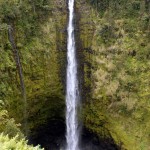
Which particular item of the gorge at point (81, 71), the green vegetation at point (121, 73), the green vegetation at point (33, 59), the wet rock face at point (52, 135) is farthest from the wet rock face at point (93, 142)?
the green vegetation at point (33, 59)

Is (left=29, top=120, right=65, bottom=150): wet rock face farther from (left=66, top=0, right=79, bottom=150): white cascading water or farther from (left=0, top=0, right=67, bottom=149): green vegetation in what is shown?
(left=66, top=0, right=79, bottom=150): white cascading water

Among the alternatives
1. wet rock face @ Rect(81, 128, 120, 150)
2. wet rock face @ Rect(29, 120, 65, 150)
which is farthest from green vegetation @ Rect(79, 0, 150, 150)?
wet rock face @ Rect(29, 120, 65, 150)

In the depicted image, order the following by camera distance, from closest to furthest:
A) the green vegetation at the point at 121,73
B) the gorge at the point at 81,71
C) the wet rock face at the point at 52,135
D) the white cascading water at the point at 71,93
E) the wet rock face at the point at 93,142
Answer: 1. the green vegetation at the point at 121,73
2. the gorge at the point at 81,71
3. the wet rock face at the point at 93,142
4. the white cascading water at the point at 71,93
5. the wet rock face at the point at 52,135

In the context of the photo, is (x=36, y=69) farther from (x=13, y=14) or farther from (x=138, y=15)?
(x=138, y=15)

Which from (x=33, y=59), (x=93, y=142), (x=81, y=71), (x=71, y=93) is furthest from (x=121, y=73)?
(x=33, y=59)

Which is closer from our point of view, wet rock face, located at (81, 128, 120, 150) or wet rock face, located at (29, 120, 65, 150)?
wet rock face, located at (81, 128, 120, 150)

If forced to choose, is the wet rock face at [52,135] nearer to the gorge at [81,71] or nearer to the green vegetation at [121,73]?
the gorge at [81,71]

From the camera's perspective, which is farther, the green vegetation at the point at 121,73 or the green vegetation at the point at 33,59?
the green vegetation at the point at 33,59

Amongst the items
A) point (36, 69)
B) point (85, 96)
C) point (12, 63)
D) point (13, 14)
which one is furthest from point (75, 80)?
point (13, 14)
